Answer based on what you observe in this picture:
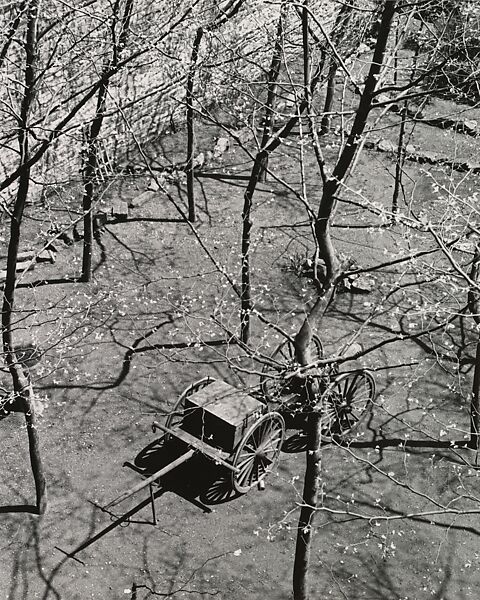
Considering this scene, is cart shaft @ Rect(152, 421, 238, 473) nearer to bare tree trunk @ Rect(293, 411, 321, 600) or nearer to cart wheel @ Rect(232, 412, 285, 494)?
cart wheel @ Rect(232, 412, 285, 494)

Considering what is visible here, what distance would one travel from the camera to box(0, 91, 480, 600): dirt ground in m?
7.64

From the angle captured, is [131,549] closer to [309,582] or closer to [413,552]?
[309,582]

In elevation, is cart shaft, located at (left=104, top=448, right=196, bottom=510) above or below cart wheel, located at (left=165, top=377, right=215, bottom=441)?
below

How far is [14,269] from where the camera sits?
7805 mm

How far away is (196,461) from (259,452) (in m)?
0.81

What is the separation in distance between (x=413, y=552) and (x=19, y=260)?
22.2 feet

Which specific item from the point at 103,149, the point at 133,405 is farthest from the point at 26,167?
the point at 103,149

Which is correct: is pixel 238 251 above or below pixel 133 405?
above

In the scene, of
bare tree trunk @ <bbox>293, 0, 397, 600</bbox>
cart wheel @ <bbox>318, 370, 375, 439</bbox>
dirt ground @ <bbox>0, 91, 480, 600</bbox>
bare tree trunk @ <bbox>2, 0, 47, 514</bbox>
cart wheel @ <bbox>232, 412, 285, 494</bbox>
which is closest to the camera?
bare tree trunk @ <bbox>293, 0, 397, 600</bbox>

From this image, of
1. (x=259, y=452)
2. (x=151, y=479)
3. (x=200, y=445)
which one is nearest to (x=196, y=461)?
(x=200, y=445)

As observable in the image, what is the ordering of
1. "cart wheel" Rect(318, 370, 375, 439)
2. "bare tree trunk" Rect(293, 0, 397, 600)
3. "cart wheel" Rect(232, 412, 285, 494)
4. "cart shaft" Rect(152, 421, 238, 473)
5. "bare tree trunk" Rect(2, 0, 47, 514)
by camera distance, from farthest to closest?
1. "cart wheel" Rect(318, 370, 375, 439)
2. "cart wheel" Rect(232, 412, 285, 494)
3. "cart shaft" Rect(152, 421, 238, 473)
4. "bare tree trunk" Rect(2, 0, 47, 514)
5. "bare tree trunk" Rect(293, 0, 397, 600)

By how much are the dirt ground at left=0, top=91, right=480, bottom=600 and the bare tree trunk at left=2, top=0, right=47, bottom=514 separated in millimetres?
328

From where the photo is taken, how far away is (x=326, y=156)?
15328 mm

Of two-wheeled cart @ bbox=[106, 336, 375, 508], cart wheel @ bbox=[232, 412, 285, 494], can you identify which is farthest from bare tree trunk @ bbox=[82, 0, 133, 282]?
cart wheel @ bbox=[232, 412, 285, 494]
